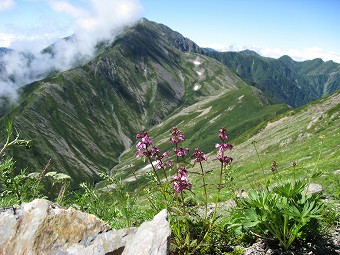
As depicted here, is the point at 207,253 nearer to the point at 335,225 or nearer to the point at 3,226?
the point at 335,225

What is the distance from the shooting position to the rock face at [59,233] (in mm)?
7271

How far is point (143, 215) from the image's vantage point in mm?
9984

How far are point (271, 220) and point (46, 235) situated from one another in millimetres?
5114

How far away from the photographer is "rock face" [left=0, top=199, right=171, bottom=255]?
23.9 ft

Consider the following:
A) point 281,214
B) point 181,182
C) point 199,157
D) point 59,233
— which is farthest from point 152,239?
point 281,214

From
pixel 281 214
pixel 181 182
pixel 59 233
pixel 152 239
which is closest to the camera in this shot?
pixel 152 239

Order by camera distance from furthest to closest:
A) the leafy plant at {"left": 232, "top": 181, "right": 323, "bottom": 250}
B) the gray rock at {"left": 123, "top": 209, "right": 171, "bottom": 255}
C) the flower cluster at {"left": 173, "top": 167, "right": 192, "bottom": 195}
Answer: the flower cluster at {"left": 173, "top": 167, "right": 192, "bottom": 195} → the leafy plant at {"left": 232, "top": 181, "right": 323, "bottom": 250} → the gray rock at {"left": 123, "top": 209, "right": 171, "bottom": 255}

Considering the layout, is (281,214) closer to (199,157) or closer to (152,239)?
(199,157)

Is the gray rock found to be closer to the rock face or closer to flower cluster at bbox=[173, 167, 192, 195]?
the rock face

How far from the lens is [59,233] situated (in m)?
7.79

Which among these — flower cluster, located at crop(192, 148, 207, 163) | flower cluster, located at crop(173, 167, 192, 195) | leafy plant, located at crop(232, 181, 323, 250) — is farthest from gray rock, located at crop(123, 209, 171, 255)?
leafy plant, located at crop(232, 181, 323, 250)

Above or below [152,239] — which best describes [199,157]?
above

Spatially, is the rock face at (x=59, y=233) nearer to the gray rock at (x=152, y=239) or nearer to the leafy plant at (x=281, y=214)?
the gray rock at (x=152, y=239)

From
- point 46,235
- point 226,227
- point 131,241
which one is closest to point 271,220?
point 226,227
